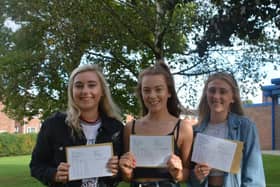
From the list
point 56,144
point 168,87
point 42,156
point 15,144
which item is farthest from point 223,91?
point 15,144

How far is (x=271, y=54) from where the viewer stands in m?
12.6

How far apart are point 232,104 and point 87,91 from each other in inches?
45.4

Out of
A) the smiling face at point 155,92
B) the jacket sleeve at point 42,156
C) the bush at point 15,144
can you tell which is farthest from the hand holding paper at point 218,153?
the bush at point 15,144

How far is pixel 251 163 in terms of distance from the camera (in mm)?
3422

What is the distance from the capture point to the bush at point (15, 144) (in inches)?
1508

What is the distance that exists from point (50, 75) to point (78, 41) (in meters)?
1.92

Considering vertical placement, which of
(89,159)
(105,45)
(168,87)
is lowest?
(89,159)

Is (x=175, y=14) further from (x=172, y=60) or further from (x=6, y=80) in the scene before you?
(x=6, y=80)

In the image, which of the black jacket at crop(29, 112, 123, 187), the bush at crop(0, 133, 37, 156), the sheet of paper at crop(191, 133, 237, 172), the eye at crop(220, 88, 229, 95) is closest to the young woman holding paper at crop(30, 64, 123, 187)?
the black jacket at crop(29, 112, 123, 187)

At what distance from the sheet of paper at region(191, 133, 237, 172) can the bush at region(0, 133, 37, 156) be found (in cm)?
3663

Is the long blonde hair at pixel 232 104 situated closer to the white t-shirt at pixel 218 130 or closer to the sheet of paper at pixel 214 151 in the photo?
the white t-shirt at pixel 218 130

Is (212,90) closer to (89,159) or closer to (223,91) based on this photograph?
(223,91)

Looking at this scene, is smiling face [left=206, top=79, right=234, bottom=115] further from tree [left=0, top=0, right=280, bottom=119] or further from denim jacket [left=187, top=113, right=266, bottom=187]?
tree [left=0, top=0, right=280, bottom=119]

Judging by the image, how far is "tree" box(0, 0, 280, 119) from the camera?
11055mm
